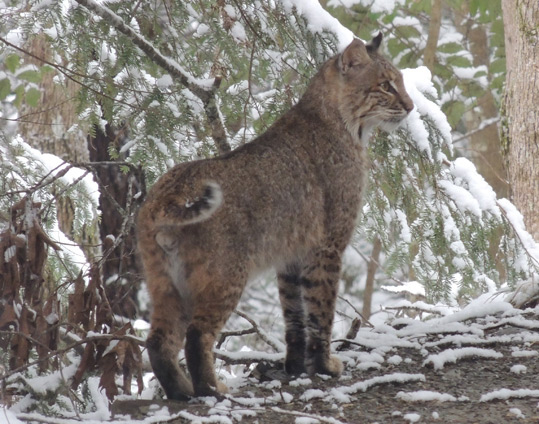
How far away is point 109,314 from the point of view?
4.23 meters

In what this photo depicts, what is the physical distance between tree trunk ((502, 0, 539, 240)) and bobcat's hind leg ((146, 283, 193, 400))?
3861 millimetres

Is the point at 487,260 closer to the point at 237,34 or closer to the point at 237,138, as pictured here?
the point at 237,138

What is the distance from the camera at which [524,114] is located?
22.3ft

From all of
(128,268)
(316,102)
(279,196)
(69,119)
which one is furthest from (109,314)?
(69,119)

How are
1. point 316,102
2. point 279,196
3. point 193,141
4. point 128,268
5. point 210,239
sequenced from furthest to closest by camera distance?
A: point 128,268 < point 193,141 < point 316,102 < point 279,196 < point 210,239

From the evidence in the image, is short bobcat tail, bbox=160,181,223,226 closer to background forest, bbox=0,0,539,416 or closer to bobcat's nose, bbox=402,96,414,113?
background forest, bbox=0,0,539,416

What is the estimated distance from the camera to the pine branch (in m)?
4.72

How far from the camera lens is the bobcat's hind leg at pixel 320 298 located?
14.2 feet

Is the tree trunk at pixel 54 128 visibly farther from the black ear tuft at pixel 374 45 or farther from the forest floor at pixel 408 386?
the forest floor at pixel 408 386

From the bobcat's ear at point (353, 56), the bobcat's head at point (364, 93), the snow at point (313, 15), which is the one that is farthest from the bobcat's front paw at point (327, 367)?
the snow at point (313, 15)

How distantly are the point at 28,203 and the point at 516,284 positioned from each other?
131 inches

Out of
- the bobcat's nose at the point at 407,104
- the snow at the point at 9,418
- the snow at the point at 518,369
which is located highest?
the bobcat's nose at the point at 407,104

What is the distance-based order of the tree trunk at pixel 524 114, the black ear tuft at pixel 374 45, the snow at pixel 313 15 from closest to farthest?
the black ear tuft at pixel 374 45, the snow at pixel 313 15, the tree trunk at pixel 524 114

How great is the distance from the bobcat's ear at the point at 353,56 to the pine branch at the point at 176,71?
0.74 metres
